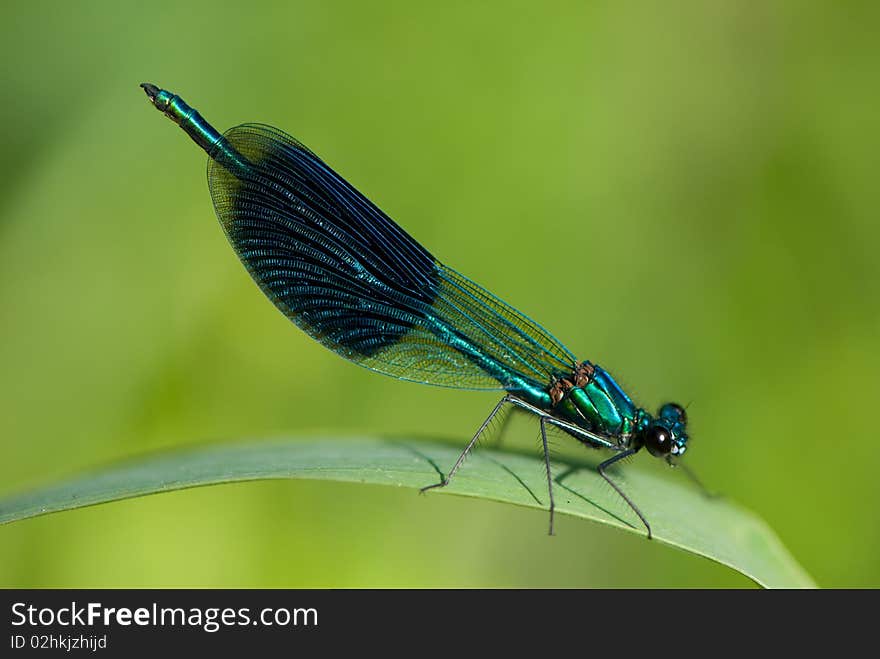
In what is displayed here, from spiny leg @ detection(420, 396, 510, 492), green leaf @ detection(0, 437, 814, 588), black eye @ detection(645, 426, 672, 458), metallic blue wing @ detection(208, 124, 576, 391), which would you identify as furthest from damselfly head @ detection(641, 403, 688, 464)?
spiny leg @ detection(420, 396, 510, 492)

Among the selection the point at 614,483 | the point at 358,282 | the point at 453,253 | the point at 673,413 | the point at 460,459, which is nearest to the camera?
the point at 460,459

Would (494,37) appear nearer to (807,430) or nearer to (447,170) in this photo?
(447,170)

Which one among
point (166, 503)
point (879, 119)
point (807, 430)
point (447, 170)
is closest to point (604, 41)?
point (447, 170)

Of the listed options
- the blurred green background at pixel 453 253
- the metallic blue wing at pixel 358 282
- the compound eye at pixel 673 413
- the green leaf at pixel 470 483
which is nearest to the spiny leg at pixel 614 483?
the green leaf at pixel 470 483

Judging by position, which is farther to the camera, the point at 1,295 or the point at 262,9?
the point at 262,9

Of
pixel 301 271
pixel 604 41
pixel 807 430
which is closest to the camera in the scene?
pixel 301 271

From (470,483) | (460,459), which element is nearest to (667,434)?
(460,459)

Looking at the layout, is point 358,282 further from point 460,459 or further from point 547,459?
point 547,459
